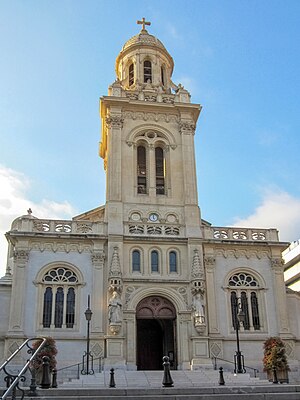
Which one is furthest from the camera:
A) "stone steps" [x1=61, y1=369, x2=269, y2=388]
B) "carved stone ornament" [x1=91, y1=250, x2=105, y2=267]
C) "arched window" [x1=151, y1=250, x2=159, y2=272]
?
"arched window" [x1=151, y1=250, x2=159, y2=272]

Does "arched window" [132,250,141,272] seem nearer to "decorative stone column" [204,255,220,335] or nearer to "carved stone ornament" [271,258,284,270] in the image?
"decorative stone column" [204,255,220,335]

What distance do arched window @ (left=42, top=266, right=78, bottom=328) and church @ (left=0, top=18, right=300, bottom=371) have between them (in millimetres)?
61

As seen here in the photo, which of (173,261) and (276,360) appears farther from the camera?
(173,261)

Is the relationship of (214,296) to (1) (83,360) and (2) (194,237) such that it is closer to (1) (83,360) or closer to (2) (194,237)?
(2) (194,237)

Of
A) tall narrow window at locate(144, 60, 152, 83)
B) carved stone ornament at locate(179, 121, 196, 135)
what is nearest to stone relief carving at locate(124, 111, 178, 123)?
carved stone ornament at locate(179, 121, 196, 135)

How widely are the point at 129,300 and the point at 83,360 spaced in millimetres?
4484

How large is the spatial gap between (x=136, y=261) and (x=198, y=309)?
502 cm

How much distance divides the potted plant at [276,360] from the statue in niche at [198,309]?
4184mm

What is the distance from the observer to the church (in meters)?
30.6

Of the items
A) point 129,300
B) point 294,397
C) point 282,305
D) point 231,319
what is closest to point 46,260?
point 129,300

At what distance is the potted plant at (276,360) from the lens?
94.7 ft

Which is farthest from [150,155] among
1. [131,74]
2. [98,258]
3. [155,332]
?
[155,332]

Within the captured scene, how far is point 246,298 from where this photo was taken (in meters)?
33.4

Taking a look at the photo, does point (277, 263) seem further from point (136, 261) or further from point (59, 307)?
point (59, 307)
